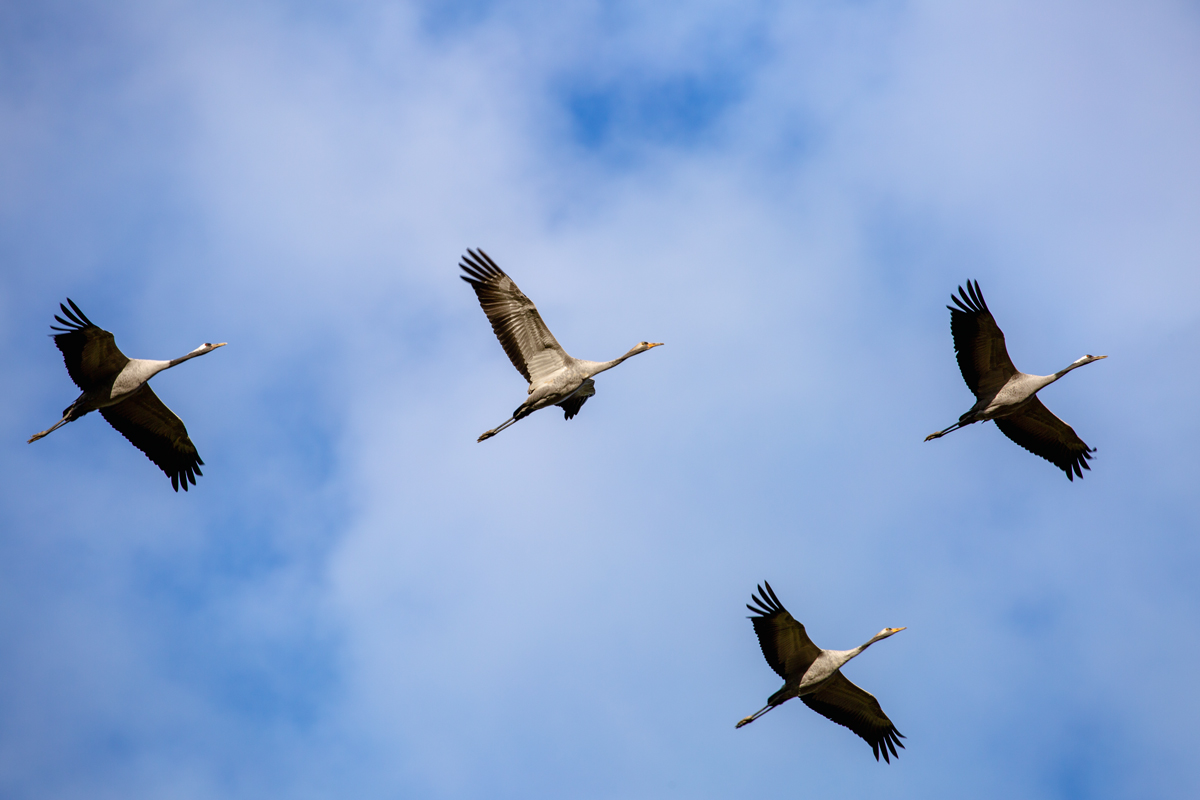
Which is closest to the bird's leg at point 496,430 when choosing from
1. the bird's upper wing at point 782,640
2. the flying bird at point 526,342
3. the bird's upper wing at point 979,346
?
the flying bird at point 526,342

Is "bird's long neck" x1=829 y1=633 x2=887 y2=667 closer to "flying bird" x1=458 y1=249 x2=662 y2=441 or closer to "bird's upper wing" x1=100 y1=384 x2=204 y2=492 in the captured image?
"flying bird" x1=458 y1=249 x2=662 y2=441

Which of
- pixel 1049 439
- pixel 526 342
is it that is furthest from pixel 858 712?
pixel 526 342

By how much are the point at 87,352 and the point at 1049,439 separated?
2132cm

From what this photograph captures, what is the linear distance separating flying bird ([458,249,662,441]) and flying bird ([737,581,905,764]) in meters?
5.80

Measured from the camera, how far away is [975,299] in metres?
22.7

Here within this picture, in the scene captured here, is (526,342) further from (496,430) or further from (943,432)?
(943,432)

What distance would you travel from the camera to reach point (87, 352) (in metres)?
21.3

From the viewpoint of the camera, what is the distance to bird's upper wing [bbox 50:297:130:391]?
21062 mm

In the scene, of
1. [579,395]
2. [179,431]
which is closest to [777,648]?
[579,395]

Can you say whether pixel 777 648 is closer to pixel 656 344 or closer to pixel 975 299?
pixel 656 344

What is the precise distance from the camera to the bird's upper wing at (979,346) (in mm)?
22812

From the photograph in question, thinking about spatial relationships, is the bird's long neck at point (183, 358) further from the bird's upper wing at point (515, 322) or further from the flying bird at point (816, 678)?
the flying bird at point (816, 678)

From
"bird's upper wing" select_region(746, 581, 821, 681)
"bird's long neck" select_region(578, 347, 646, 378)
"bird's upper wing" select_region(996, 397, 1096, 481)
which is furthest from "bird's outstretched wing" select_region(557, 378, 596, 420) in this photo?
"bird's upper wing" select_region(996, 397, 1096, 481)

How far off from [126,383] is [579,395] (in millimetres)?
9507
